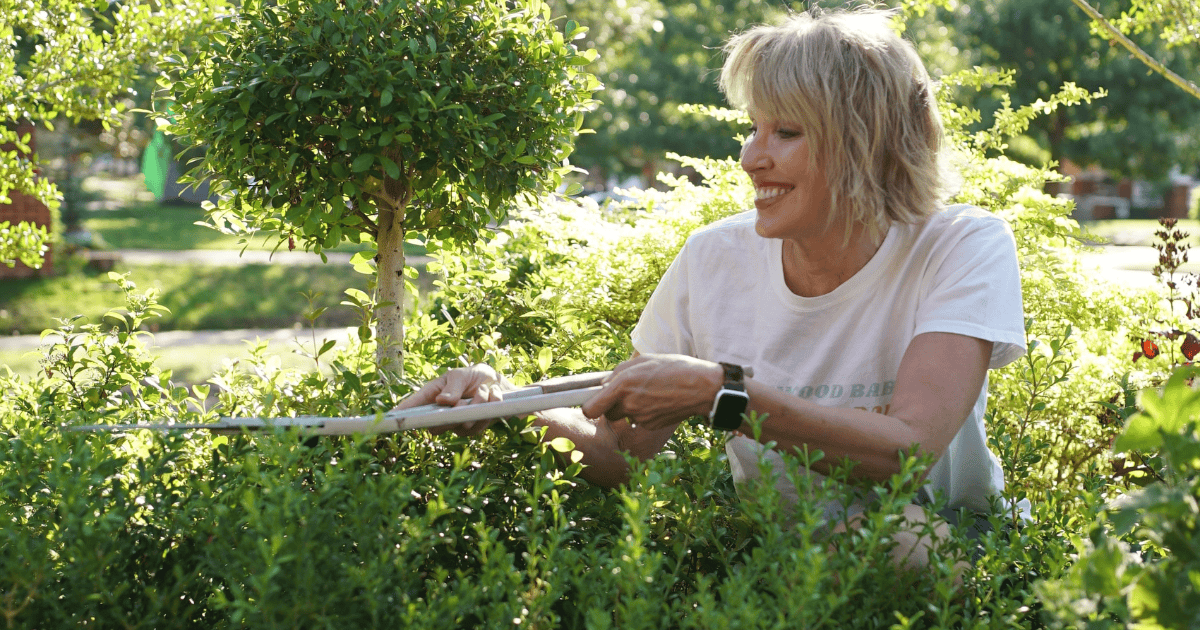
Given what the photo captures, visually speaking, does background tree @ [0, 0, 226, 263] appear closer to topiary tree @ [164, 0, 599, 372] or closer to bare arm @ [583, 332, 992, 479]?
topiary tree @ [164, 0, 599, 372]

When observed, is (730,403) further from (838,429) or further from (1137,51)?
(1137,51)

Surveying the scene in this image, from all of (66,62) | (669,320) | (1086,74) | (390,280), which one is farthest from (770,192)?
(1086,74)

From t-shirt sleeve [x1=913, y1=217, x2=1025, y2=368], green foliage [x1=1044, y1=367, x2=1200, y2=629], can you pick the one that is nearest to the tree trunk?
t-shirt sleeve [x1=913, y1=217, x2=1025, y2=368]

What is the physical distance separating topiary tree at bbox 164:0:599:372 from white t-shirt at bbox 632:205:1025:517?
56 centimetres

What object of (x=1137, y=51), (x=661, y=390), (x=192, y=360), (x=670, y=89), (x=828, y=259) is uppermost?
(x=1137, y=51)

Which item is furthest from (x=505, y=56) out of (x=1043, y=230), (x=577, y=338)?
(x=1043, y=230)

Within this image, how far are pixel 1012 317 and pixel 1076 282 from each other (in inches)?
70.7

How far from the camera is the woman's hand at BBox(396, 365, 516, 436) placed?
1898 millimetres

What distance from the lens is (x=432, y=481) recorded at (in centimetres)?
179

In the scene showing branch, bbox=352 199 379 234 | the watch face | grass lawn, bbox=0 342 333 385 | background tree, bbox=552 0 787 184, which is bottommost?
grass lawn, bbox=0 342 333 385

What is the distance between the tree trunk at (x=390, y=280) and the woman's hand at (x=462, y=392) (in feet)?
2.06

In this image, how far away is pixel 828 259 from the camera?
2.21m

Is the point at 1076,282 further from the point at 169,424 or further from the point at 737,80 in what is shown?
the point at 169,424

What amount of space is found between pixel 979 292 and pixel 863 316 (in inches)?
11.6
